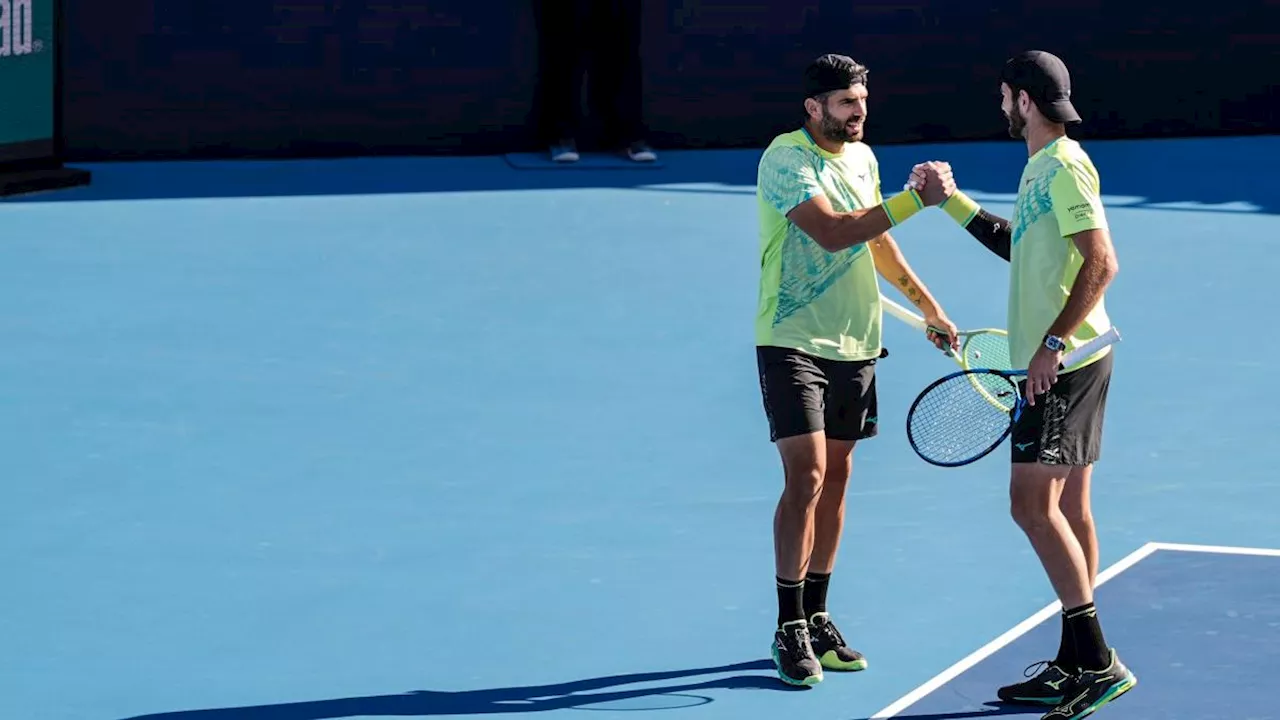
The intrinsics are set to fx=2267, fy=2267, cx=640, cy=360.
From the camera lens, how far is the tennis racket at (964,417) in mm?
6961

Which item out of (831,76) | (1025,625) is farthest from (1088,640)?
(831,76)

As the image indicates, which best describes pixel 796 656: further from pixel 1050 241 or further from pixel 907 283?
pixel 1050 241

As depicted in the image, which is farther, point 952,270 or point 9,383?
point 952,270

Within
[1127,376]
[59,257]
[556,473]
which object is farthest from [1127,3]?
[556,473]

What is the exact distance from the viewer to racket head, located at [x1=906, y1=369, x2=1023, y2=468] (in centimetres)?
705

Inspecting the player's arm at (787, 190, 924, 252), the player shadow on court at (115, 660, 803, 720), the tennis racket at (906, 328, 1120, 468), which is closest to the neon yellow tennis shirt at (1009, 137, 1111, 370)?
the tennis racket at (906, 328, 1120, 468)

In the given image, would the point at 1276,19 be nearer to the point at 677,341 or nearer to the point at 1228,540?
the point at 677,341

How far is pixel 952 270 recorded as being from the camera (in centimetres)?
1354

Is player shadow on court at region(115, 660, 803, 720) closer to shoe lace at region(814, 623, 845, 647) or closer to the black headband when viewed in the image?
shoe lace at region(814, 623, 845, 647)

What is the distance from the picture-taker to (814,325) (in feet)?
23.6

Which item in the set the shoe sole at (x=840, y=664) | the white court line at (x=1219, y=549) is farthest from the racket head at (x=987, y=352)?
the white court line at (x=1219, y=549)

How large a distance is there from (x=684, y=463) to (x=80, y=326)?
3.89 meters

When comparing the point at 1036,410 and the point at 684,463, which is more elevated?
the point at 1036,410

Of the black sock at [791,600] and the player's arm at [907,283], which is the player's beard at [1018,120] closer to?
the player's arm at [907,283]
